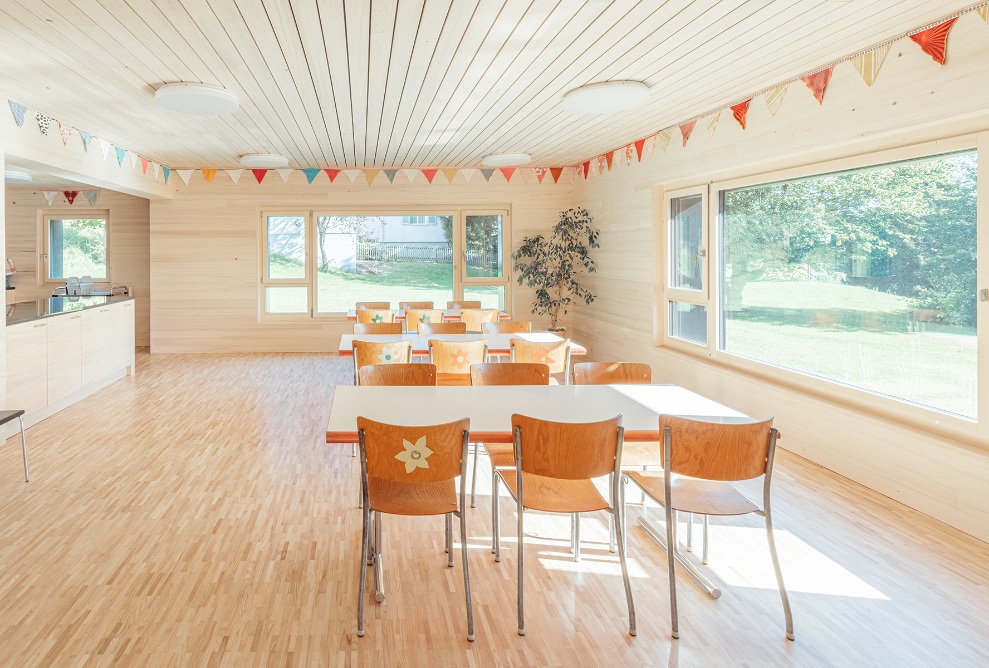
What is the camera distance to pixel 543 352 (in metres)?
4.67

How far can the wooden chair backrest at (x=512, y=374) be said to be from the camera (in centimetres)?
377

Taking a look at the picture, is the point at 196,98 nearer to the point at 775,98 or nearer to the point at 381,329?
the point at 381,329

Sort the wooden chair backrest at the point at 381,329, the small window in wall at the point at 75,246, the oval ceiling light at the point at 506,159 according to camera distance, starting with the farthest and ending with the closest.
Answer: the small window in wall at the point at 75,246
the oval ceiling light at the point at 506,159
the wooden chair backrest at the point at 381,329

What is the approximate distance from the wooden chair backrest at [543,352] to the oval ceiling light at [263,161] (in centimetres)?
513

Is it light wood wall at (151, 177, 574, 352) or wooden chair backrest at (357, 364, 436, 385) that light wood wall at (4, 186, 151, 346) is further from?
wooden chair backrest at (357, 364, 436, 385)

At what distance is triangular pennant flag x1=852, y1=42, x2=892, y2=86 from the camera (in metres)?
3.90

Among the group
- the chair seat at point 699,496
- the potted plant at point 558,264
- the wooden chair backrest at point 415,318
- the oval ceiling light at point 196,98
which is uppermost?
the oval ceiling light at point 196,98

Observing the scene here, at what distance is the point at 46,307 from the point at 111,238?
4695 mm

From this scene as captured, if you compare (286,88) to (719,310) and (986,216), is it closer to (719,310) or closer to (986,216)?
(719,310)

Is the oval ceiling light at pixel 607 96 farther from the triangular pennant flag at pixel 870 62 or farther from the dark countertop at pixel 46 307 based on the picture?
the dark countertop at pixel 46 307

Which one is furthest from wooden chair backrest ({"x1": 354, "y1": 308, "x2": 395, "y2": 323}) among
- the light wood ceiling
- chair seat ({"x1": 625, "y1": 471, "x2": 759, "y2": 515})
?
chair seat ({"x1": 625, "y1": 471, "x2": 759, "y2": 515})

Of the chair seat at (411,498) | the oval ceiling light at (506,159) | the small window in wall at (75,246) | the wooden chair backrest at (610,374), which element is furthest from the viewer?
the small window in wall at (75,246)

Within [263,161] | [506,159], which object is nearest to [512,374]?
[506,159]

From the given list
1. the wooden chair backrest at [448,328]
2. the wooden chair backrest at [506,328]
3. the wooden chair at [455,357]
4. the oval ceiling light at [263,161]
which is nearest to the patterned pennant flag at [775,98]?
the wooden chair backrest at [506,328]
